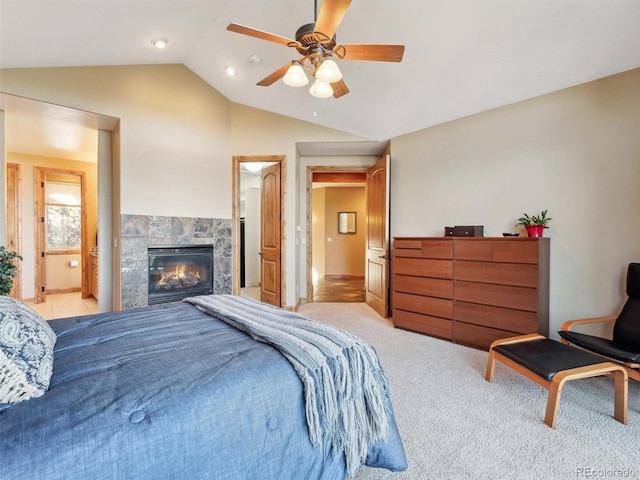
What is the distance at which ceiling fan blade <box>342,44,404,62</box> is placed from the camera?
6.41ft

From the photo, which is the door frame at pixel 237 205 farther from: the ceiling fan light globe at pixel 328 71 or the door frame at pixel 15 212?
the door frame at pixel 15 212

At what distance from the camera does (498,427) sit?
1.82 m

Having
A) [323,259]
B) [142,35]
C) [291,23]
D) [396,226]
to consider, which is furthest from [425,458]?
[323,259]

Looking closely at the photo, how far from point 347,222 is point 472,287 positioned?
532 cm

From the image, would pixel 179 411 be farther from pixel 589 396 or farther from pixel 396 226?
pixel 396 226

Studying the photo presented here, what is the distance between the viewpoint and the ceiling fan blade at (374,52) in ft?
6.41

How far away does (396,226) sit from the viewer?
4297mm

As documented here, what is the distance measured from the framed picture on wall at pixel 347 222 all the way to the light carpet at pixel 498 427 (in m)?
5.61

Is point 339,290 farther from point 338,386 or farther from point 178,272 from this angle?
point 338,386

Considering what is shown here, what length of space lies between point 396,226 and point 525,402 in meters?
2.60

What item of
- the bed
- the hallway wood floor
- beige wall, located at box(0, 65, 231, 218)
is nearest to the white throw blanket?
the bed

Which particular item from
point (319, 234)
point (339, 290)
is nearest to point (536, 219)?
point (339, 290)

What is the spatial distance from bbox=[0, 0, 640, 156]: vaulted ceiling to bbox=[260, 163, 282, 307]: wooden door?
1.45m

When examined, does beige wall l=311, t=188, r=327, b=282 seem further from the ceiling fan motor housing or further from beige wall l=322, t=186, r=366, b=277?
the ceiling fan motor housing
